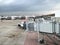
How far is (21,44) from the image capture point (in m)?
15.8

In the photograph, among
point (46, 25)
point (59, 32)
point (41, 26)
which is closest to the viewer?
point (59, 32)

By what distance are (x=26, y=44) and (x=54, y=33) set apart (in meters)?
6.07

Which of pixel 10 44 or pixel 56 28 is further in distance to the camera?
pixel 56 28

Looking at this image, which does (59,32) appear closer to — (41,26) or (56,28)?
(56,28)

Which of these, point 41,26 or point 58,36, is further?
point 41,26

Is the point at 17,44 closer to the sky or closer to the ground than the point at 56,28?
closer to the ground

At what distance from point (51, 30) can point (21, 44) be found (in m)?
6.39

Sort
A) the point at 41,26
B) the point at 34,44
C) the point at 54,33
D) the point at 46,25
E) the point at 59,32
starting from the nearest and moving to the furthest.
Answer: the point at 34,44 < the point at 59,32 < the point at 54,33 < the point at 46,25 < the point at 41,26

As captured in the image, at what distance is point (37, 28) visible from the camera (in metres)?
24.3

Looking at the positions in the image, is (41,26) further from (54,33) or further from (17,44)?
(17,44)

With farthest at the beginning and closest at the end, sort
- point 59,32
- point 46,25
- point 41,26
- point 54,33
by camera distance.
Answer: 1. point 41,26
2. point 46,25
3. point 54,33
4. point 59,32

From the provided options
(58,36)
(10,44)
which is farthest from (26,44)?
(58,36)

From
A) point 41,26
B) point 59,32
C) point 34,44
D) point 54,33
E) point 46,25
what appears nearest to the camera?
point 34,44

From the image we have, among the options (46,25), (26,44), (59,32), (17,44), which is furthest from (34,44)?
(46,25)
